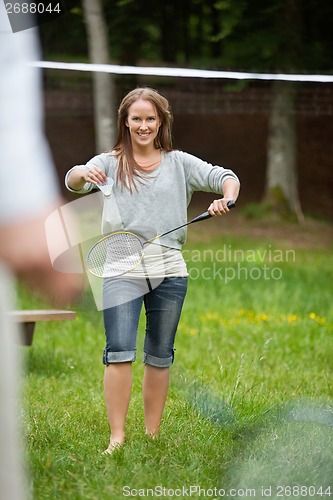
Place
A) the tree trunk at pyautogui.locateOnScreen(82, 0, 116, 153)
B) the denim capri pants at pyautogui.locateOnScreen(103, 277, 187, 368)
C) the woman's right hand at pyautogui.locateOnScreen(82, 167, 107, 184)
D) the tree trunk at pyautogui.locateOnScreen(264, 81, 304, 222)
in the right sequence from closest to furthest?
the woman's right hand at pyautogui.locateOnScreen(82, 167, 107, 184) → the denim capri pants at pyautogui.locateOnScreen(103, 277, 187, 368) → the tree trunk at pyautogui.locateOnScreen(82, 0, 116, 153) → the tree trunk at pyautogui.locateOnScreen(264, 81, 304, 222)

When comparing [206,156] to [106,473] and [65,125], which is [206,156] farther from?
[106,473]

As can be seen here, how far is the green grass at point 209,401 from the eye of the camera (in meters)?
3.45

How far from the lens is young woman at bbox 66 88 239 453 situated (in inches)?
143

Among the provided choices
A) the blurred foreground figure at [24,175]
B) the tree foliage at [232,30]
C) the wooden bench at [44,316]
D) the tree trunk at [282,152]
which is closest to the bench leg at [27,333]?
the wooden bench at [44,316]

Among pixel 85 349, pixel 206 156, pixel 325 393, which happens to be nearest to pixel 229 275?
pixel 85 349

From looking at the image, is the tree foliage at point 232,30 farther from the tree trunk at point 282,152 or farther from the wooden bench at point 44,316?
the wooden bench at point 44,316

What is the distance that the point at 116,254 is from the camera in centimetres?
368

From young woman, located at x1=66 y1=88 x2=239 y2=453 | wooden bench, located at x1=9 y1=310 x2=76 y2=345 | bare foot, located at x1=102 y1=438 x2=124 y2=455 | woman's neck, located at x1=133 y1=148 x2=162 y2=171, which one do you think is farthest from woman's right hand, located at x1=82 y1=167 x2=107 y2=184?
wooden bench, located at x1=9 y1=310 x2=76 y2=345

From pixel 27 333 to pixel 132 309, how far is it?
7.33ft

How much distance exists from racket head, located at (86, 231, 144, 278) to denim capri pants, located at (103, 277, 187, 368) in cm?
5

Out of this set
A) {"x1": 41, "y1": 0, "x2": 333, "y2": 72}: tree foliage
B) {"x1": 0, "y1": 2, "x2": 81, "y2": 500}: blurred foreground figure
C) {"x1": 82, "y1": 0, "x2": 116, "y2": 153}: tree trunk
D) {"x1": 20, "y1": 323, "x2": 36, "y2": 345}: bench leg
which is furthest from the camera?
{"x1": 41, "y1": 0, "x2": 333, "y2": 72}: tree foliage

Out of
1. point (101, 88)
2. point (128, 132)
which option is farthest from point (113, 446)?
point (101, 88)

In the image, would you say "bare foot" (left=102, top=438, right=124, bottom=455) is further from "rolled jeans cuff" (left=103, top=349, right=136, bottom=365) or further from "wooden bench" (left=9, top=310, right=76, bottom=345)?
"wooden bench" (left=9, top=310, right=76, bottom=345)

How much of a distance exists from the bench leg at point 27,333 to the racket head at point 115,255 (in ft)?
7.09
